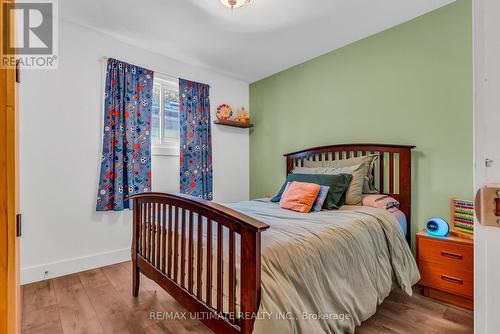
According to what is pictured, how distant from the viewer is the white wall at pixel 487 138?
16.1 inches

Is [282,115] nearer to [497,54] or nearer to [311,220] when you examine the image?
[311,220]

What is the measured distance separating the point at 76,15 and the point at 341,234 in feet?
10.1

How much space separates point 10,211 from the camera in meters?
0.68

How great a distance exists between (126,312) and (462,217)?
270 centimetres

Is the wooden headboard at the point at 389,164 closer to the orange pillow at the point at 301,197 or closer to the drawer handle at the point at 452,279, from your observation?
the drawer handle at the point at 452,279

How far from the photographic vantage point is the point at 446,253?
193 cm

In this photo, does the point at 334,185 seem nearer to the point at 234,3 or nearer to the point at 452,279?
the point at 452,279

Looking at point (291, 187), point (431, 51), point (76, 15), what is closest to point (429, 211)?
point (291, 187)

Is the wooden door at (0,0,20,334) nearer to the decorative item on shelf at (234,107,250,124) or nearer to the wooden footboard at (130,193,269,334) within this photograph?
the wooden footboard at (130,193,269,334)

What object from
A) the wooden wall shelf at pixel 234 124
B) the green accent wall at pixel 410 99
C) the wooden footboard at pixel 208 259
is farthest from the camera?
the wooden wall shelf at pixel 234 124

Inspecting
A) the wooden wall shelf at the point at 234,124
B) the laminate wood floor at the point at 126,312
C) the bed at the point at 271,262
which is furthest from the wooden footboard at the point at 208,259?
the wooden wall shelf at the point at 234,124

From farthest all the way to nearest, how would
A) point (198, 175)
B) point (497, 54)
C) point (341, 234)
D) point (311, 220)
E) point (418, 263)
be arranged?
point (198, 175), point (418, 263), point (311, 220), point (341, 234), point (497, 54)

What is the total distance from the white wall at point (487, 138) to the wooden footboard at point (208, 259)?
29.4 inches
